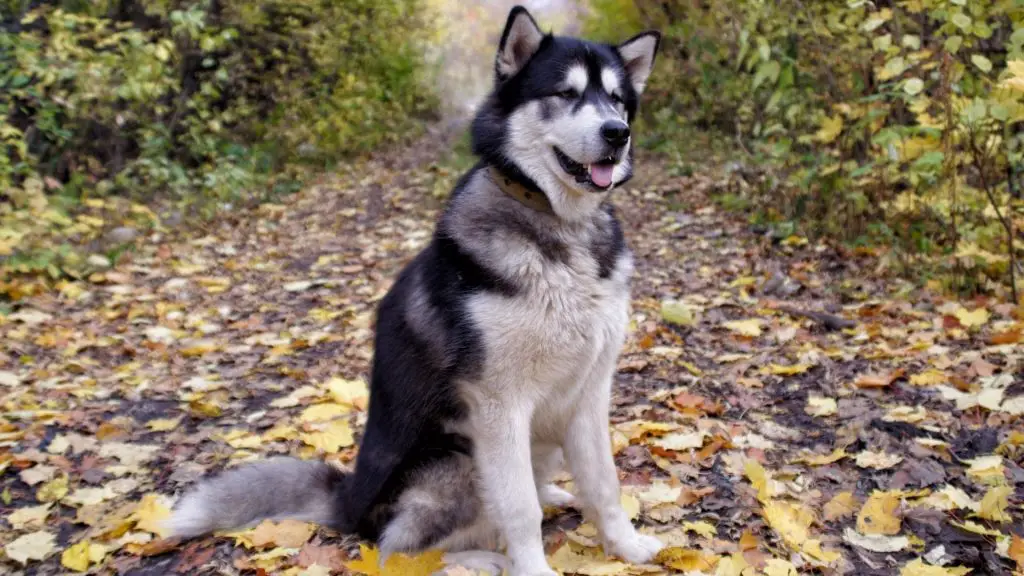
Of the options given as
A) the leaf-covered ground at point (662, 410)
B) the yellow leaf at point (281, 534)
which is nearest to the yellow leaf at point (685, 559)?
the leaf-covered ground at point (662, 410)

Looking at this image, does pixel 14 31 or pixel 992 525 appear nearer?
pixel 992 525

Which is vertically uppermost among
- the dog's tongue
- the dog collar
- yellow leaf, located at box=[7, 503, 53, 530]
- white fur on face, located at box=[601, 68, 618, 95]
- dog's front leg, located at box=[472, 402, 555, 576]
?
white fur on face, located at box=[601, 68, 618, 95]

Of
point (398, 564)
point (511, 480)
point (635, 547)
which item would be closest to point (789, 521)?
point (635, 547)

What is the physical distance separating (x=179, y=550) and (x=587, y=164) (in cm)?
219

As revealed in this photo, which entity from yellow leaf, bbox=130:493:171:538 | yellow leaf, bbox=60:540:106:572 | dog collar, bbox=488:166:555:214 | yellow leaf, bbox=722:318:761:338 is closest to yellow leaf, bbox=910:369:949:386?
yellow leaf, bbox=722:318:761:338

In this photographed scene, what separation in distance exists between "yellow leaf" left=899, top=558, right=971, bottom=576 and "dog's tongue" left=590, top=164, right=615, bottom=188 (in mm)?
1631

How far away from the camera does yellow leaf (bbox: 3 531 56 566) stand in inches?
127

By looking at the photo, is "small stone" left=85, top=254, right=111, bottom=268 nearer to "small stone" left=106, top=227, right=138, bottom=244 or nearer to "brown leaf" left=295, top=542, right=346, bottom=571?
"small stone" left=106, top=227, right=138, bottom=244

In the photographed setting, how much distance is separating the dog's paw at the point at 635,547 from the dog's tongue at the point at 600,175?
1281 millimetres

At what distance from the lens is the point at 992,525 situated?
9.84 ft

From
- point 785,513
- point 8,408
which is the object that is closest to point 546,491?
point 785,513

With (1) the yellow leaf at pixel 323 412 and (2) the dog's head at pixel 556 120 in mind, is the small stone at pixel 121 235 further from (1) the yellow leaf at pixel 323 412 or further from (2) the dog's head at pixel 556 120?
(2) the dog's head at pixel 556 120

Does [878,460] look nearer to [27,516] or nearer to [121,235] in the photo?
[27,516]

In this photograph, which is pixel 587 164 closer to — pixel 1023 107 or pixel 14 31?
pixel 1023 107
